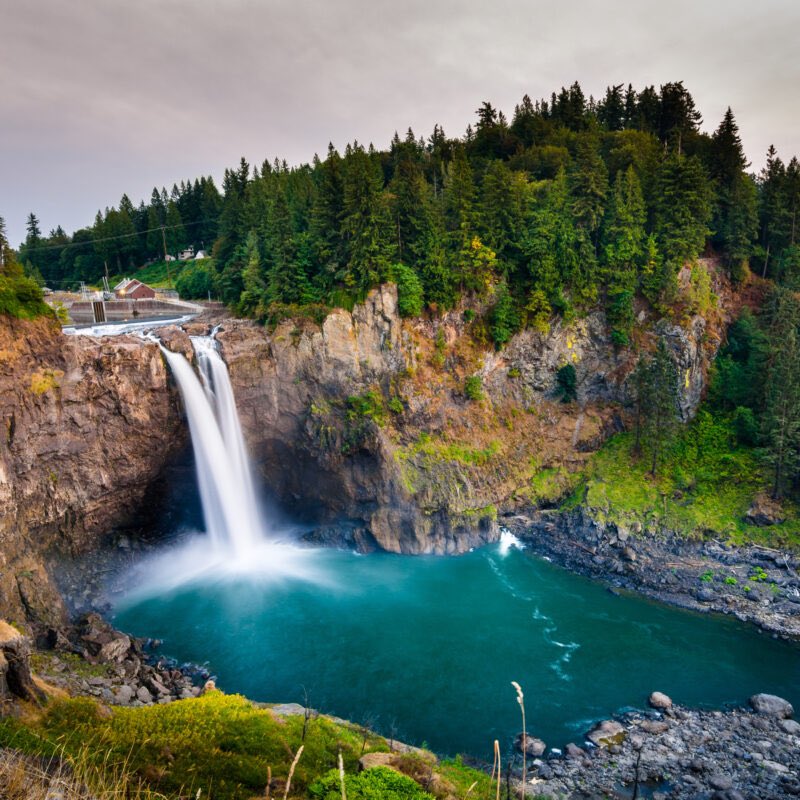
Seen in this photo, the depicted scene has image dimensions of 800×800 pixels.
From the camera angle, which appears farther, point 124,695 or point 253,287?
point 253,287

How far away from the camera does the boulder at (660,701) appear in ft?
72.6

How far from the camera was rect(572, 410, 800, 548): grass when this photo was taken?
3341cm

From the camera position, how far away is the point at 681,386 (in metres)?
40.5

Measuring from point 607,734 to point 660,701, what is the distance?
10.6 feet

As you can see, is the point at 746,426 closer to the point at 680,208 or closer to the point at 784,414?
the point at 784,414

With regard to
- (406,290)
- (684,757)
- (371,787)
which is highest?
(406,290)

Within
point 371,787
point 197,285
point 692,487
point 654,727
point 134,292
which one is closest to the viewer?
point 371,787

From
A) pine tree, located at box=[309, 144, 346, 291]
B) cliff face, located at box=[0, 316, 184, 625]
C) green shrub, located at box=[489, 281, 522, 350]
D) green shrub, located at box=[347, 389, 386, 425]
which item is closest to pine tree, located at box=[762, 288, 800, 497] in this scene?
green shrub, located at box=[489, 281, 522, 350]

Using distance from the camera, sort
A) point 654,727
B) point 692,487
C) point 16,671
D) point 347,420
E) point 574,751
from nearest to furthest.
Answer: point 16,671
point 574,751
point 654,727
point 347,420
point 692,487

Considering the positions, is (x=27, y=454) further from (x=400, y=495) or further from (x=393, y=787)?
(x=393, y=787)

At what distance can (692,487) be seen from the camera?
36.3 m

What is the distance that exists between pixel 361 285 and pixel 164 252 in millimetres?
52429

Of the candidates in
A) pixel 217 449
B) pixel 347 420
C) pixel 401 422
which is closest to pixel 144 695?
pixel 217 449

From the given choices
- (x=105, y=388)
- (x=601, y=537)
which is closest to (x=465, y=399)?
(x=601, y=537)
